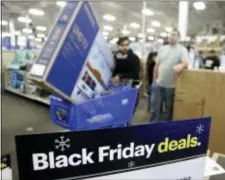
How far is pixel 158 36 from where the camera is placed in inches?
704

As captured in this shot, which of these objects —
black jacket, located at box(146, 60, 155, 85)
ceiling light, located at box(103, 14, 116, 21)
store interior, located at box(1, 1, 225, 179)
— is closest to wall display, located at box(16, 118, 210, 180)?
store interior, located at box(1, 1, 225, 179)

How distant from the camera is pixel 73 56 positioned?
2.14 m

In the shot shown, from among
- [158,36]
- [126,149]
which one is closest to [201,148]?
[126,149]

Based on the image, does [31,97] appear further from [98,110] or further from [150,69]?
[98,110]

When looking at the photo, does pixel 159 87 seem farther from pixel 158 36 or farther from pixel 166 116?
pixel 158 36

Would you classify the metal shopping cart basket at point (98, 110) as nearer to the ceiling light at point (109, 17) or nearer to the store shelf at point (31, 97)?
the store shelf at point (31, 97)

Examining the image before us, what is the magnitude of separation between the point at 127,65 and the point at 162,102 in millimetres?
637

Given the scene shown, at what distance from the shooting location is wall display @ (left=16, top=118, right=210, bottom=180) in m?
0.49

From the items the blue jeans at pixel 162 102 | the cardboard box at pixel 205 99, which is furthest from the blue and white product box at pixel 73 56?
the blue jeans at pixel 162 102

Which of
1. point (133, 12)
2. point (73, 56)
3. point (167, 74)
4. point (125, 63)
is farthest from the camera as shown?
point (133, 12)

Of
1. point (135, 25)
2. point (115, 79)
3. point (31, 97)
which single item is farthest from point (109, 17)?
point (115, 79)

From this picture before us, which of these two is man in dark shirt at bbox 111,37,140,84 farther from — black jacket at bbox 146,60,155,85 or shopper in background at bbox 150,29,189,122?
black jacket at bbox 146,60,155,85

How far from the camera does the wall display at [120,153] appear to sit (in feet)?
1.61

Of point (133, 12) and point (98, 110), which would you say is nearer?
point (98, 110)
